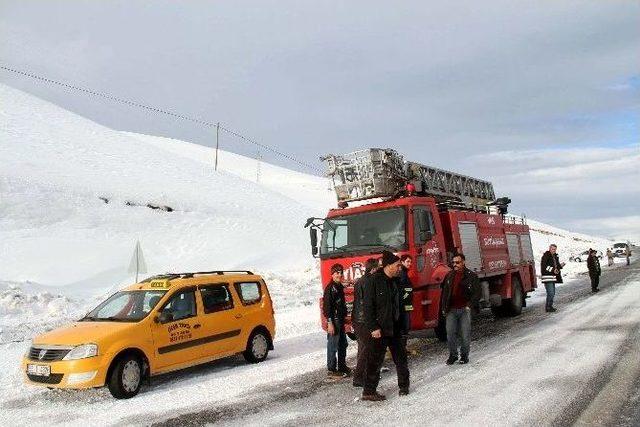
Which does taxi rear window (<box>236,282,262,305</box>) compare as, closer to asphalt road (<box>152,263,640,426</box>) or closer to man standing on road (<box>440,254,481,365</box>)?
asphalt road (<box>152,263,640,426</box>)

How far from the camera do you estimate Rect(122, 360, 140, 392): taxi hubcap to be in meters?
8.16

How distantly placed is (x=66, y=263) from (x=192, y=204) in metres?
16.0

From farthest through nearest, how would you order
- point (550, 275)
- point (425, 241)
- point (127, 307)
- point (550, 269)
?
point (550, 269)
point (550, 275)
point (425, 241)
point (127, 307)

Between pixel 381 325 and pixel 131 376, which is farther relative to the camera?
pixel 131 376

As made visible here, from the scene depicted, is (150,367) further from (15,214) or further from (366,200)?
(15,214)

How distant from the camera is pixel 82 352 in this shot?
7.87 meters

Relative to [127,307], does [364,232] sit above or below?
above

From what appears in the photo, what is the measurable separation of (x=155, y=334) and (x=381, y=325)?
3.81m

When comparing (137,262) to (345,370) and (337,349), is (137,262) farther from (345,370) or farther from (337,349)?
(345,370)

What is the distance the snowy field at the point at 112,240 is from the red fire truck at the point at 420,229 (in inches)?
90.6

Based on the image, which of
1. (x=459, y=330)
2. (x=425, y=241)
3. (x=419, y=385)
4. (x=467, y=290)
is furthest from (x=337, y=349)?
(x=425, y=241)

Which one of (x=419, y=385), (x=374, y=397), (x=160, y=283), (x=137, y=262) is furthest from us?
(x=137, y=262)

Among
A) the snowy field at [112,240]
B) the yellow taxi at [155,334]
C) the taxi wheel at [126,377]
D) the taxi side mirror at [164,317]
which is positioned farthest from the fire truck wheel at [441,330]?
the taxi wheel at [126,377]

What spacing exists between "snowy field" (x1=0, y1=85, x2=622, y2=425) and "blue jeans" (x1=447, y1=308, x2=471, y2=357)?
242cm
